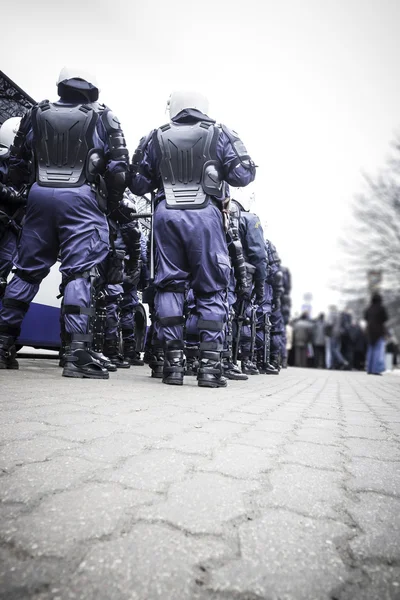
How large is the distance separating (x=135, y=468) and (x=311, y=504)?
0.46 meters

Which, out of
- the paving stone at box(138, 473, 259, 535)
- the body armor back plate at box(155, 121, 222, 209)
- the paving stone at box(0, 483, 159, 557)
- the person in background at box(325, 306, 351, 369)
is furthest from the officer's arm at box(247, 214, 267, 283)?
A: the person in background at box(325, 306, 351, 369)

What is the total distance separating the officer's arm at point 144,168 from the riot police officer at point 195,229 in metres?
0.12

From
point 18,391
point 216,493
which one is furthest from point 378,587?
point 18,391

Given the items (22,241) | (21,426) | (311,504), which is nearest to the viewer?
(311,504)

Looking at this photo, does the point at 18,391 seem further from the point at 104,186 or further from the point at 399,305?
the point at 399,305

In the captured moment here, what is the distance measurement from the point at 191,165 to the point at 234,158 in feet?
1.24

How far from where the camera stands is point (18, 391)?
2.23 m

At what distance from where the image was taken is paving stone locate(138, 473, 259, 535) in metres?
0.83

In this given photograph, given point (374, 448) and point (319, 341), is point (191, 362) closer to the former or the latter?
point (374, 448)

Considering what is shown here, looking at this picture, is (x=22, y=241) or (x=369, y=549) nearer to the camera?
(x=369, y=549)

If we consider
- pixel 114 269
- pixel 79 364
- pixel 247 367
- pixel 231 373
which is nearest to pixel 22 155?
pixel 114 269

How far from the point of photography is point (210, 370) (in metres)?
3.46

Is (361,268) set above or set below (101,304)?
above

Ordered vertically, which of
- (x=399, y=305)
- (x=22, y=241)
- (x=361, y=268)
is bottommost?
(x=22, y=241)
